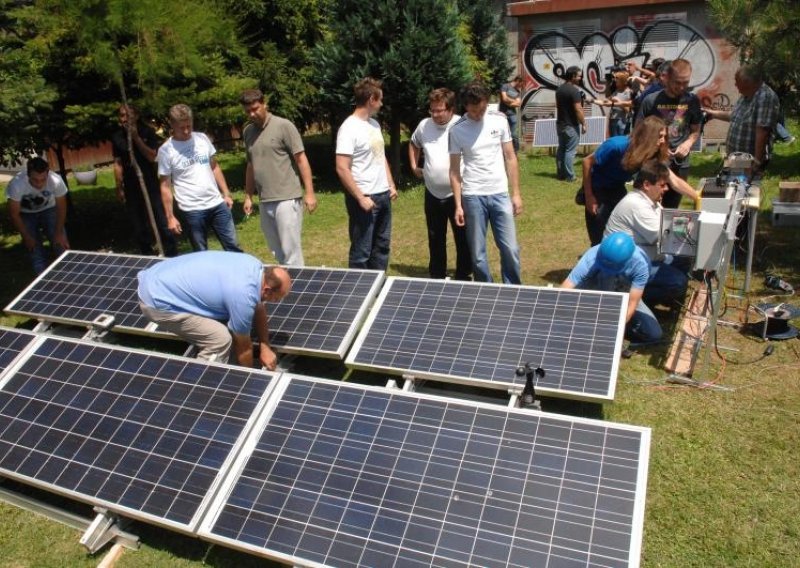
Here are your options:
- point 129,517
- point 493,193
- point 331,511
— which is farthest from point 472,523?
point 493,193

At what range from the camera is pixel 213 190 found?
687 cm

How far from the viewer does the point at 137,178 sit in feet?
29.0

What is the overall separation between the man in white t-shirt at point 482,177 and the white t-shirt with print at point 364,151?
2.47ft

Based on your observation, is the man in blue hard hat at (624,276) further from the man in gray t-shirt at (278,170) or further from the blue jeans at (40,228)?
the blue jeans at (40,228)

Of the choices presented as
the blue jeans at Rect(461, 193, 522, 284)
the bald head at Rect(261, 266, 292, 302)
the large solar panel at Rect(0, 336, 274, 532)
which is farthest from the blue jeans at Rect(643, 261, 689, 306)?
the large solar panel at Rect(0, 336, 274, 532)

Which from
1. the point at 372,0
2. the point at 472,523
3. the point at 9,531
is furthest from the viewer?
the point at 372,0

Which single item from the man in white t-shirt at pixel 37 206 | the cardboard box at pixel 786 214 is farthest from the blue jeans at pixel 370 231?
the cardboard box at pixel 786 214

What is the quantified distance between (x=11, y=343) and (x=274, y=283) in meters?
2.52

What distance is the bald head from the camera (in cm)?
444

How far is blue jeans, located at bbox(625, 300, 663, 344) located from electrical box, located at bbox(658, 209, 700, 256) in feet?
1.80

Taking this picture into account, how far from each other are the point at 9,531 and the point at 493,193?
184 inches

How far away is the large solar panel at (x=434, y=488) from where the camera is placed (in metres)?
3.10

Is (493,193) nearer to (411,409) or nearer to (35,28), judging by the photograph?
(411,409)

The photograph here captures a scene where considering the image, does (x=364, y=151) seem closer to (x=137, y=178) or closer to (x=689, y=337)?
(x=689, y=337)
